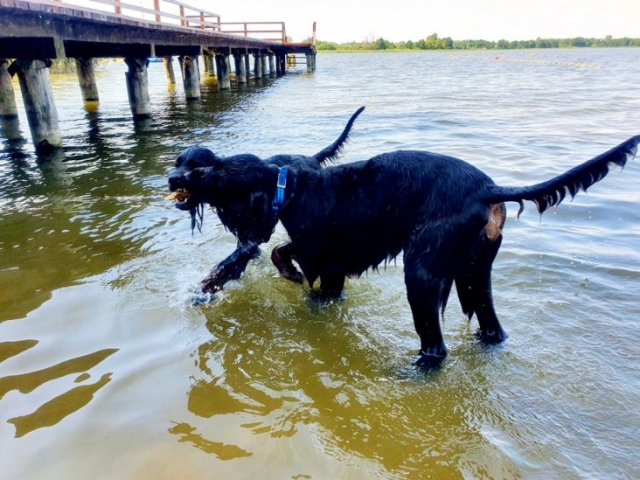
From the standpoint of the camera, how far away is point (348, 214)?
10.8 ft

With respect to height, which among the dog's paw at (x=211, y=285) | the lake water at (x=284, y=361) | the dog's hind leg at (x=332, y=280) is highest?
the dog's hind leg at (x=332, y=280)

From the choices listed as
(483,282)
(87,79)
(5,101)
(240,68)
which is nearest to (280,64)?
(240,68)

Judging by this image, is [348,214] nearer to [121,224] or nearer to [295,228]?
[295,228]

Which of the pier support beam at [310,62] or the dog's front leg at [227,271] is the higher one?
the pier support beam at [310,62]

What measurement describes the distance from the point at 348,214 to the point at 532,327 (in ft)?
5.73

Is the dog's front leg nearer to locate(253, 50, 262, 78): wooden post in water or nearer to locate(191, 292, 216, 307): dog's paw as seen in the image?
locate(191, 292, 216, 307): dog's paw

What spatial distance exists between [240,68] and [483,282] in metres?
30.0

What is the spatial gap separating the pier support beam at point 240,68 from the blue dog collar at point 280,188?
92.9 ft

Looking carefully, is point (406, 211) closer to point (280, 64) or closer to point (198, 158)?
point (198, 158)

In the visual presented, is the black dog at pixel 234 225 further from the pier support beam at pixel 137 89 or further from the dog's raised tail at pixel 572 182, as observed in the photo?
the pier support beam at pixel 137 89

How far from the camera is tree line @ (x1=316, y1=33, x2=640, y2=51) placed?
118062 mm

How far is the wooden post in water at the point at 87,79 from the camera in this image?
56.5 ft

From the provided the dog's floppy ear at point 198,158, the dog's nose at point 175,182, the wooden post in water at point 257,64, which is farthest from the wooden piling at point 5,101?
the wooden post in water at point 257,64

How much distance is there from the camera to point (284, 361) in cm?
330
